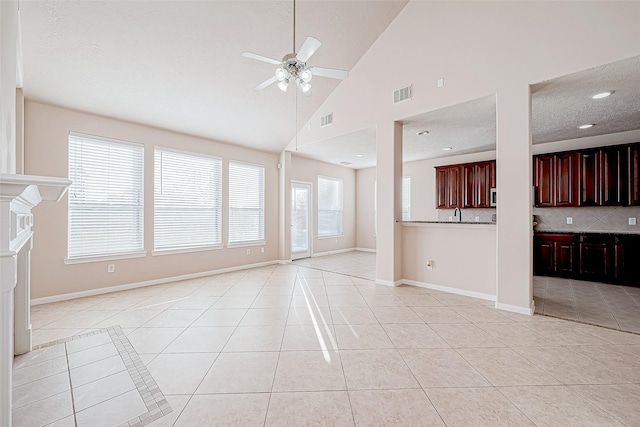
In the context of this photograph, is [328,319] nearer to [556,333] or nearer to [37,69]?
[556,333]

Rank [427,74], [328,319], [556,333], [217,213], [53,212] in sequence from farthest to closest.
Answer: [217,213], [427,74], [53,212], [328,319], [556,333]

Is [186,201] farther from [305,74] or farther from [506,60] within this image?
[506,60]

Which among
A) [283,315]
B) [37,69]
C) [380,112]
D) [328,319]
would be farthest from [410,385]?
[37,69]

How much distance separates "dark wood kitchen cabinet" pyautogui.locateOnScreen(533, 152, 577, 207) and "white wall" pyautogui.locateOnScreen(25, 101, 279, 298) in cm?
660

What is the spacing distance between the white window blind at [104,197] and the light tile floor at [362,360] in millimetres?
858

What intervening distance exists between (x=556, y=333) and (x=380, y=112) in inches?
148

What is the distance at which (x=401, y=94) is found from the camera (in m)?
4.33

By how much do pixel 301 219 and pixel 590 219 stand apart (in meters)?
6.20

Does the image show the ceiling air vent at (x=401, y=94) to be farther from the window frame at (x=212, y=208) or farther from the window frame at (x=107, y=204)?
the window frame at (x=107, y=204)

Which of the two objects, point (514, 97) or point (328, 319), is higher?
point (514, 97)

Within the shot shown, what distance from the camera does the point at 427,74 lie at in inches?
158

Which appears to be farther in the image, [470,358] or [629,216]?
[629,216]

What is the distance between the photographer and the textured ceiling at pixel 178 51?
118 inches

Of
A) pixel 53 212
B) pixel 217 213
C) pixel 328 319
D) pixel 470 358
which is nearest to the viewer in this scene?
pixel 470 358
